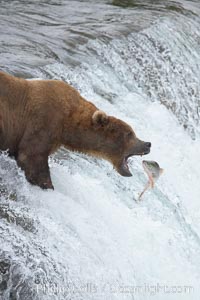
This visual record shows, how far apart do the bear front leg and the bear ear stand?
51 cm

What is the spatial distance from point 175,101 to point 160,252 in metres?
4.11

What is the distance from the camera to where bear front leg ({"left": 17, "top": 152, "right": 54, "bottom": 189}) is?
5.02 meters

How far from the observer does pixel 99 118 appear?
210 inches

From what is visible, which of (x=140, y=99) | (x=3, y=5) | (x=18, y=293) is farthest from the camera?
(x=3, y=5)

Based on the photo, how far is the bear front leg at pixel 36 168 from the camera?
5.02 m

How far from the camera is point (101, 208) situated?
5.57 metres

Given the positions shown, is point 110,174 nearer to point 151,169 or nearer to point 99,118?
point 151,169

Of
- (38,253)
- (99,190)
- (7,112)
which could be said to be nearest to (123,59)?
(99,190)

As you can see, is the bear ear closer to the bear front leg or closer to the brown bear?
the brown bear

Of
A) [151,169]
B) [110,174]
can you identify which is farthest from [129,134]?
[110,174]

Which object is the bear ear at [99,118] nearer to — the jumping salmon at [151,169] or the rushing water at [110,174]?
the rushing water at [110,174]

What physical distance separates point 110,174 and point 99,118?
4.08 feet

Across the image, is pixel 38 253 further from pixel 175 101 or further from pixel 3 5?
pixel 3 5

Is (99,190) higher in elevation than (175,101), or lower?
higher
